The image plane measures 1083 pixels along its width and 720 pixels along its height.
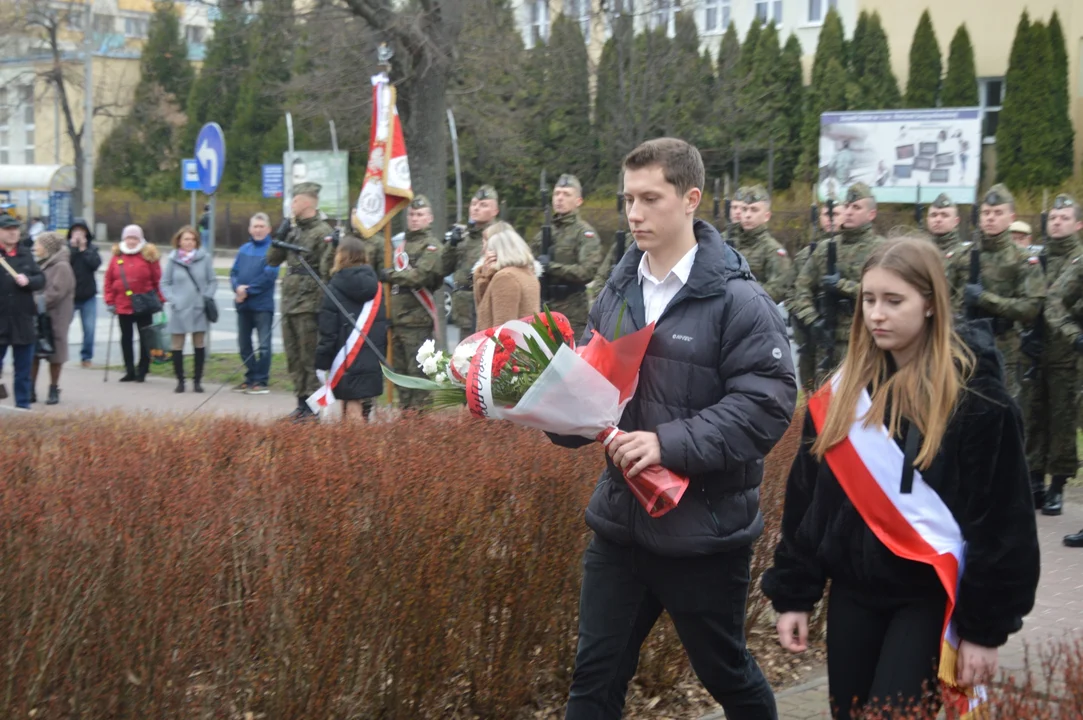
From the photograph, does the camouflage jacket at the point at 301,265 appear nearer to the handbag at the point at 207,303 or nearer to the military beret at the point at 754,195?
the handbag at the point at 207,303

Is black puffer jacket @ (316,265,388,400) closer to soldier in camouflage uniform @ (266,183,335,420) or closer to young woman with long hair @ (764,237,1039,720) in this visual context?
soldier in camouflage uniform @ (266,183,335,420)

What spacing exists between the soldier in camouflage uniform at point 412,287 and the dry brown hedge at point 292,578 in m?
6.00

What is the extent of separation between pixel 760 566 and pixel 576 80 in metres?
28.8

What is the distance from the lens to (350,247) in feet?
34.7

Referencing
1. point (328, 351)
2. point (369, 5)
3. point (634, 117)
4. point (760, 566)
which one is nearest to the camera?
point (760, 566)

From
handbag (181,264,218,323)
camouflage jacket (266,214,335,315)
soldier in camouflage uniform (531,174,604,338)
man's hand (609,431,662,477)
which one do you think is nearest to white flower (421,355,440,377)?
man's hand (609,431,662,477)

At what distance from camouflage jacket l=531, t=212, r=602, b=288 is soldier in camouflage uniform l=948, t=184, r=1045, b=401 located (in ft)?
10.2

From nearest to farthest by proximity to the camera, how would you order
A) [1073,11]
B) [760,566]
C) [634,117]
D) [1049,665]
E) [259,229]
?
[1049,665]
[760,566]
[259,229]
[634,117]
[1073,11]

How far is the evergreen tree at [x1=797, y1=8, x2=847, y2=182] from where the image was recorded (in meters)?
35.3

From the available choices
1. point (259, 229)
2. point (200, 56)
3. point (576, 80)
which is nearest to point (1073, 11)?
point (576, 80)

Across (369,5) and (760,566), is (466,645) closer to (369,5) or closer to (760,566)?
(760,566)

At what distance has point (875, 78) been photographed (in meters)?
35.2

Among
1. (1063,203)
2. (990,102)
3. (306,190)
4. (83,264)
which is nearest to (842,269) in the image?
(1063,203)

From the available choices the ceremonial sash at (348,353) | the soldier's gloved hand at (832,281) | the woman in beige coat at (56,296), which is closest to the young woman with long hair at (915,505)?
the soldier's gloved hand at (832,281)
